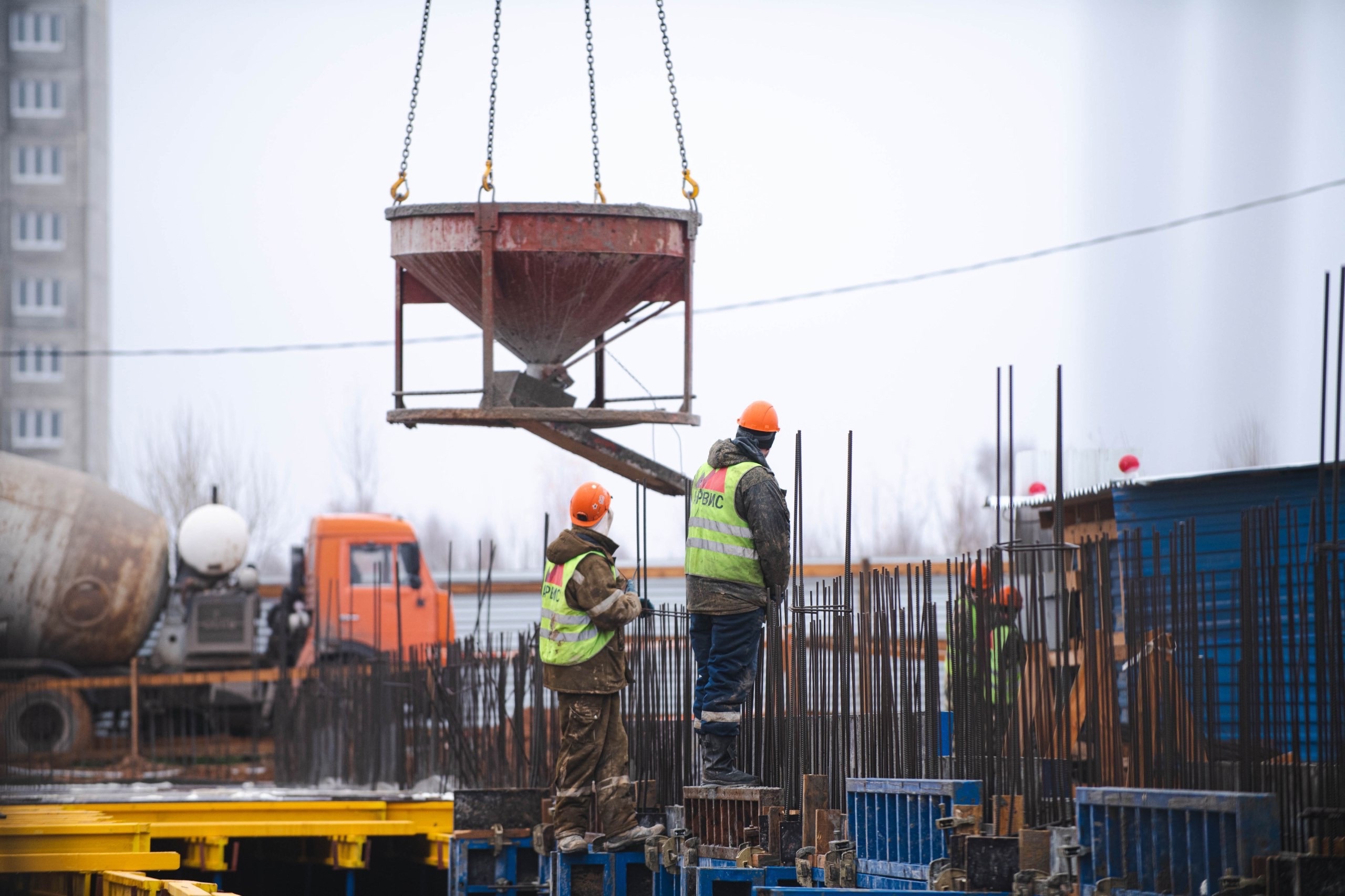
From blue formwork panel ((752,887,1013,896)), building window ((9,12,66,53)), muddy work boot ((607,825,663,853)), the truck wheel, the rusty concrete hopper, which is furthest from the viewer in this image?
building window ((9,12,66,53))

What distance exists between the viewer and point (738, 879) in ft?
24.4

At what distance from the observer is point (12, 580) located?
66.7ft

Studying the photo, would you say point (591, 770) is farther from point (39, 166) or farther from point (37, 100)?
point (37, 100)

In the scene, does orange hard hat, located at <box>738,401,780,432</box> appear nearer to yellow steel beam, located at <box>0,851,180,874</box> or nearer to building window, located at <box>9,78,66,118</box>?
yellow steel beam, located at <box>0,851,180,874</box>

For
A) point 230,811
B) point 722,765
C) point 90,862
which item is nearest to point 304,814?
point 230,811

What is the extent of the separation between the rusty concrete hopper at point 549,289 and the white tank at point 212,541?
12619 millimetres

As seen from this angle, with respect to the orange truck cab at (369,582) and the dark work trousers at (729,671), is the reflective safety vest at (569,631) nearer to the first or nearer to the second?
the dark work trousers at (729,671)

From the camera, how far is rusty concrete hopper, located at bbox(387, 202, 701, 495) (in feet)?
31.3

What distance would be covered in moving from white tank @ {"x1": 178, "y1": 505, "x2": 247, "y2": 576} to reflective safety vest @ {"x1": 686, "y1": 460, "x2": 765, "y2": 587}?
15.0m

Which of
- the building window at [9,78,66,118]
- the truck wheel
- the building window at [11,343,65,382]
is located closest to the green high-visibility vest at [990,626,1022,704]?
the truck wheel

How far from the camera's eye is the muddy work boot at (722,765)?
8047 millimetres

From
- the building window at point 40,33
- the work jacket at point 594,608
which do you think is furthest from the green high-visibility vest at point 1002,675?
the building window at point 40,33

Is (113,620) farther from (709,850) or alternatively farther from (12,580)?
(709,850)

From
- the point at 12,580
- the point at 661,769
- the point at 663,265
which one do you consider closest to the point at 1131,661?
the point at 661,769
